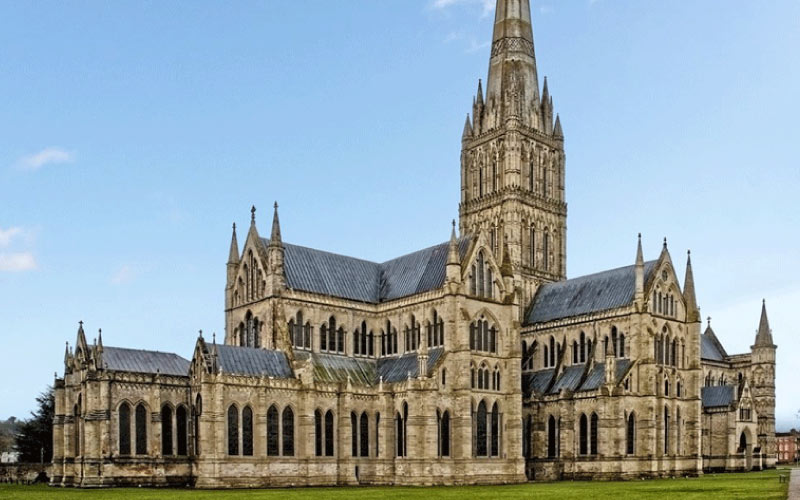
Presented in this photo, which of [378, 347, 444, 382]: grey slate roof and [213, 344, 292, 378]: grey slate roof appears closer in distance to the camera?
[213, 344, 292, 378]: grey slate roof

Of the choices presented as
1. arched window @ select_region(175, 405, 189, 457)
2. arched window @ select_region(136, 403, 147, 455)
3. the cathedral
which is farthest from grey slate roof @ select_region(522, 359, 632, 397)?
arched window @ select_region(136, 403, 147, 455)

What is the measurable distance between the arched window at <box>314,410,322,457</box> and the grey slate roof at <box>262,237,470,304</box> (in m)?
12.6

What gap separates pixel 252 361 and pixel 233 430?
20.7ft

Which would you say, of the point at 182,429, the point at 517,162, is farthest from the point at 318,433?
the point at 517,162

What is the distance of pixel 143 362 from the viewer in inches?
3159

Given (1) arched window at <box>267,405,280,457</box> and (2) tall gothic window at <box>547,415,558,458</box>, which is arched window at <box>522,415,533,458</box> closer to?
(2) tall gothic window at <box>547,415,558,458</box>

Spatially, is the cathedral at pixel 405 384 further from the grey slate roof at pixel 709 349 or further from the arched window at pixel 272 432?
the grey slate roof at pixel 709 349

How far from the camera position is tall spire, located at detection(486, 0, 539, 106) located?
11419cm

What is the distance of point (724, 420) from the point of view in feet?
353

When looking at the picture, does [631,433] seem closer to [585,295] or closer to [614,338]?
[614,338]

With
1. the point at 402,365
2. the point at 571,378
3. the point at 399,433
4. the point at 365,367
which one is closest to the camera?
the point at 399,433

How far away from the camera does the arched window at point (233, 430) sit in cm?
7544

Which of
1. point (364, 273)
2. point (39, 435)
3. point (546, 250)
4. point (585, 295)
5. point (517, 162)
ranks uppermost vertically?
point (517, 162)

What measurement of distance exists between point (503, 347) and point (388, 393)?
39.1 feet
